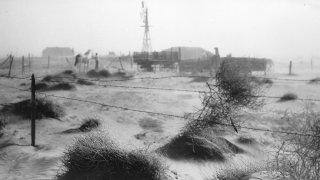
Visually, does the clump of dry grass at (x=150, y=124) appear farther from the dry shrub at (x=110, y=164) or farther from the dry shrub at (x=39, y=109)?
the dry shrub at (x=110, y=164)

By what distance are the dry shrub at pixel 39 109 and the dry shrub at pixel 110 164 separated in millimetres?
4721

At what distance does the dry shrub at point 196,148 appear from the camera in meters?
7.29

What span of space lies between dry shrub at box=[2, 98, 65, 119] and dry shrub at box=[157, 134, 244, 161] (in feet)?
13.1

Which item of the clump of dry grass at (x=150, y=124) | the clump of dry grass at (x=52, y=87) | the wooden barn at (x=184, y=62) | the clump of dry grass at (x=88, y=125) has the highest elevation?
the wooden barn at (x=184, y=62)

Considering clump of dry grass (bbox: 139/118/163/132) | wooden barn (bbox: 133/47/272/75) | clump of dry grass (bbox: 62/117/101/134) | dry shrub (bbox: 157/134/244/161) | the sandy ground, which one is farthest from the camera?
wooden barn (bbox: 133/47/272/75)

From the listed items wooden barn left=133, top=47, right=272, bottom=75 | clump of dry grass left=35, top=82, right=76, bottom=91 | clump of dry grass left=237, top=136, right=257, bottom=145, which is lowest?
clump of dry grass left=237, top=136, right=257, bottom=145

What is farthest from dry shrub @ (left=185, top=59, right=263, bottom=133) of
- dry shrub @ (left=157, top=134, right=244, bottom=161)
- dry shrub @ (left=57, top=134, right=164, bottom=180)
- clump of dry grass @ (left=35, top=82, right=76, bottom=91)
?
clump of dry grass @ (left=35, top=82, right=76, bottom=91)

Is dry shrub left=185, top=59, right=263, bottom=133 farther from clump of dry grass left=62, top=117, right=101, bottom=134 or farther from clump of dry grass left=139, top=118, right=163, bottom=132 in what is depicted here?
clump of dry grass left=62, top=117, right=101, bottom=134

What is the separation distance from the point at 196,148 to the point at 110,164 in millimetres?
2750

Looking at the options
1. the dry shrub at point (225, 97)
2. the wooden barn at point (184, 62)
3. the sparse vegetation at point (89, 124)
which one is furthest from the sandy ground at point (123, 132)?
the wooden barn at point (184, 62)

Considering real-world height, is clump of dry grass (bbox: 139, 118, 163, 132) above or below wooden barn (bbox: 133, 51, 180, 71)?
below

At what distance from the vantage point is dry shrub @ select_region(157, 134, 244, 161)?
729cm

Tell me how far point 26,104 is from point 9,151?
11.4 ft

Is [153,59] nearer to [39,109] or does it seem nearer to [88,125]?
[39,109]
